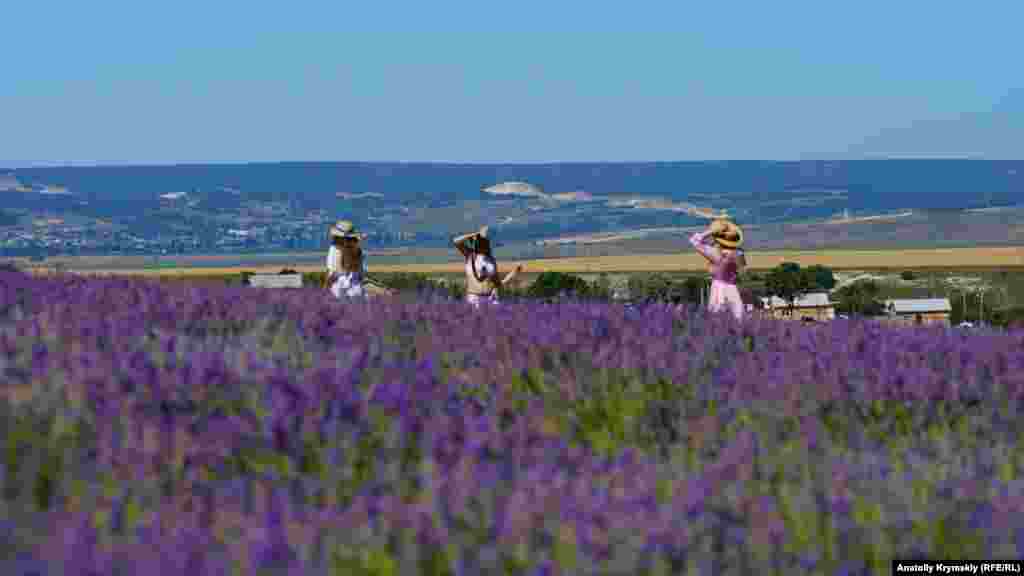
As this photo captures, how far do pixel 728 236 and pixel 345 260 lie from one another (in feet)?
12.4

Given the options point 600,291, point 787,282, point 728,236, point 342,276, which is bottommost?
point 787,282

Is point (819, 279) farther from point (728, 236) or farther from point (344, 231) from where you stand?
point (728, 236)

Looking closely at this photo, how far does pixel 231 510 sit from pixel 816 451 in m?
1.94

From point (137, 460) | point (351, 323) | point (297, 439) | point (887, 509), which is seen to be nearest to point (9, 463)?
point (137, 460)

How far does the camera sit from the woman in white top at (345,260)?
13906 millimetres

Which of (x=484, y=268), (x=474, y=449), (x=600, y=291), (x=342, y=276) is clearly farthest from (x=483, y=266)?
(x=474, y=449)

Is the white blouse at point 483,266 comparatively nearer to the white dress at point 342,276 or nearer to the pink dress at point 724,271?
the white dress at point 342,276

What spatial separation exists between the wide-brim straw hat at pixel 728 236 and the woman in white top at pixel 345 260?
10.7 feet

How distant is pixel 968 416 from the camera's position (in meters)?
5.13

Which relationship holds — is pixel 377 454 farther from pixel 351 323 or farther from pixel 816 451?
pixel 351 323

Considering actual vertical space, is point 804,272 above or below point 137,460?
below

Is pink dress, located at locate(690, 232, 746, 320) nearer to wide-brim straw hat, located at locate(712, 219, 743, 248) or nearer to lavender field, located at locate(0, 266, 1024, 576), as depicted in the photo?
wide-brim straw hat, located at locate(712, 219, 743, 248)

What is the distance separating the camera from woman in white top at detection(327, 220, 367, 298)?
13.9 metres

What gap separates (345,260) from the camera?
14125mm
